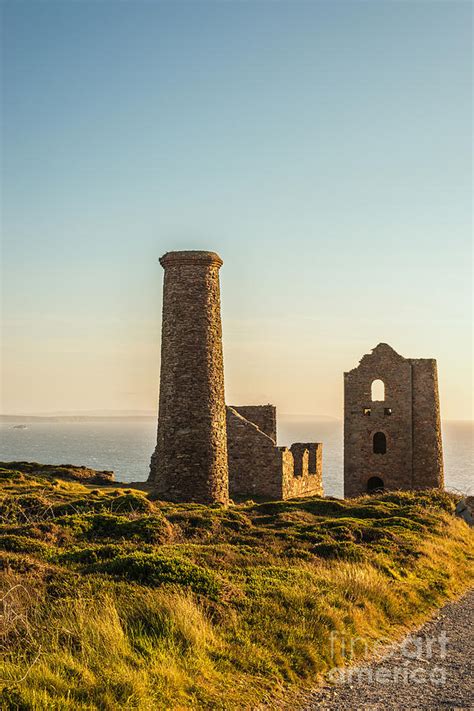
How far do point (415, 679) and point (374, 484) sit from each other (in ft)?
109

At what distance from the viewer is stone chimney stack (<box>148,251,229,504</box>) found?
2422cm

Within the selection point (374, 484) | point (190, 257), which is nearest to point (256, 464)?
point (190, 257)

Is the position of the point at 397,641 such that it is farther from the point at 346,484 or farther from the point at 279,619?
the point at 346,484

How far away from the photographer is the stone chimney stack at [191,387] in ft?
79.5

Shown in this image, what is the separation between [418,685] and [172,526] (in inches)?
351

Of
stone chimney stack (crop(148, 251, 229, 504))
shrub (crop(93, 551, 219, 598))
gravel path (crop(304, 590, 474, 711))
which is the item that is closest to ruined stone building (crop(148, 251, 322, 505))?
stone chimney stack (crop(148, 251, 229, 504))

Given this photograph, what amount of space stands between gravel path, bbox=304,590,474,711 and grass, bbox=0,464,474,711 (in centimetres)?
44

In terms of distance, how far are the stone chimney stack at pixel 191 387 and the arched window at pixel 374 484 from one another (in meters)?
18.2

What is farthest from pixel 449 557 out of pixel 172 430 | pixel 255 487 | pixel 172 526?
pixel 255 487

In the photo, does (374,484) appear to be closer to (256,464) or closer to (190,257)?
(256,464)

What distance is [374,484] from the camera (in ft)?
135

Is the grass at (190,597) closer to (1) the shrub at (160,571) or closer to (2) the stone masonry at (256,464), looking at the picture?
(1) the shrub at (160,571)

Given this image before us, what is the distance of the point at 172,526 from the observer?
54.4ft

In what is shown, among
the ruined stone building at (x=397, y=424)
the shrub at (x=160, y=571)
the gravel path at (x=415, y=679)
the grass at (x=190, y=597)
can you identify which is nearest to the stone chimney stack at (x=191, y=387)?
the grass at (x=190, y=597)
